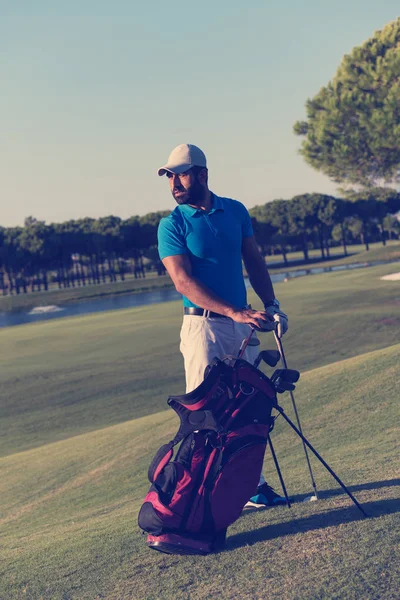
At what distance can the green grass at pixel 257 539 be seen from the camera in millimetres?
4199

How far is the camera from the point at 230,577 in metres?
4.36

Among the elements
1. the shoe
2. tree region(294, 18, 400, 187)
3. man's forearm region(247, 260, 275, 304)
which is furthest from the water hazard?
the shoe

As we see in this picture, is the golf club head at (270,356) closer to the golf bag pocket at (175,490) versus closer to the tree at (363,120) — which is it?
the golf bag pocket at (175,490)

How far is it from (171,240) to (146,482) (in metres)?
4.73

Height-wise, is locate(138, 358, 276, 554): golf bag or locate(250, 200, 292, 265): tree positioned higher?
locate(250, 200, 292, 265): tree

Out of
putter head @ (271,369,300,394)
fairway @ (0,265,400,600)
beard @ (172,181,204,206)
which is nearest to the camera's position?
fairway @ (0,265,400,600)

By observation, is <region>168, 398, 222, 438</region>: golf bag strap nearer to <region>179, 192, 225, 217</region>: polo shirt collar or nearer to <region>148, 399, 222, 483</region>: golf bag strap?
<region>148, 399, 222, 483</region>: golf bag strap

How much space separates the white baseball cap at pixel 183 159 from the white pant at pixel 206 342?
1045 mm

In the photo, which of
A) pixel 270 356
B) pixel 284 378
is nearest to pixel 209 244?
pixel 270 356

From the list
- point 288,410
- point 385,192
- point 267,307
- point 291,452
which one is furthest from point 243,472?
point 385,192

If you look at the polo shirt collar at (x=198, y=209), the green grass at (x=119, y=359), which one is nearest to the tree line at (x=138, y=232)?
the green grass at (x=119, y=359)

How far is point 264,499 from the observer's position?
5.79 metres

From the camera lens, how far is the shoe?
5770 millimetres

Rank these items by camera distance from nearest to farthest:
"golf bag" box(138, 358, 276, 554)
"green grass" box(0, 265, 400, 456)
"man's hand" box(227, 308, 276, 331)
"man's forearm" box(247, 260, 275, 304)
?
"golf bag" box(138, 358, 276, 554), "man's hand" box(227, 308, 276, 331), "man's forearm" box(247, 260, 275, 304), "green grass" box(0, 265, 400, 456)
